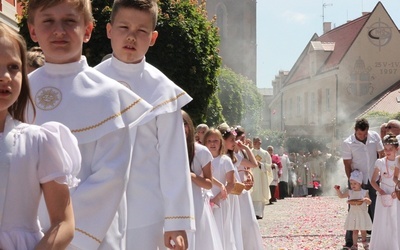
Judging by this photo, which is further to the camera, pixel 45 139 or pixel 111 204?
pixel 111 204

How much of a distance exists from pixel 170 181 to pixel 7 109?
1.98m

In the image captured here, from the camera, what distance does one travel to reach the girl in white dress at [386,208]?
543 inches

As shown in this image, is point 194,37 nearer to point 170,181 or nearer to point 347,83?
point 170,181

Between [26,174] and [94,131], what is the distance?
121 centimetres

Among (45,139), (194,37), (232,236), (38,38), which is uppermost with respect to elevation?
(194,37)

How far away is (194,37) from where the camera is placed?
22.6 metres

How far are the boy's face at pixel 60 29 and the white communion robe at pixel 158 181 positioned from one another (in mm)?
1025

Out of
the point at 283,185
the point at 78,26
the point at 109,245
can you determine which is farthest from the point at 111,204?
the point at 283,185

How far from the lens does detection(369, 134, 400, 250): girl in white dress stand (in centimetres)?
1380

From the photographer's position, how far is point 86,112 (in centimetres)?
435

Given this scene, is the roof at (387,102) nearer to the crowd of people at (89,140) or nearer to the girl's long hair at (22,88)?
the crowd of people at (89,140)

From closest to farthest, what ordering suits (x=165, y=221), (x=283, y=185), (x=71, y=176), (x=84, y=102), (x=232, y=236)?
1. (x=71, y=176)
2. (x=84, y=102)
3. (x=165, y=221)
4. (x=232, y=236)
5. (x=283, y=185)

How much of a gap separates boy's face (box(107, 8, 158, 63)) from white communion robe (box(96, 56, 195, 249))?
0.31 m

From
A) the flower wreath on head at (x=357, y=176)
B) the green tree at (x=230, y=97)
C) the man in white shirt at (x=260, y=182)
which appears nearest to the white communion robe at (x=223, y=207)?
the flower wreath on head at (x=357, y=176)
